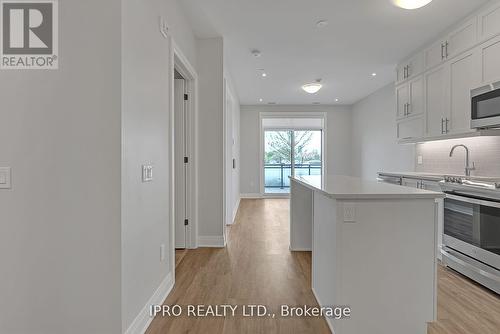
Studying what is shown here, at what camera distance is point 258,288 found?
8.34ft

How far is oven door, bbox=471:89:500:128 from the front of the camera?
2664 millimetres

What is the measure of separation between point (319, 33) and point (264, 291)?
3.19 meters

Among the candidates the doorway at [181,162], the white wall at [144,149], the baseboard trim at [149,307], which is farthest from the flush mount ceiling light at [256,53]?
the baseboard trim at [149,307]

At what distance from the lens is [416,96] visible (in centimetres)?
423

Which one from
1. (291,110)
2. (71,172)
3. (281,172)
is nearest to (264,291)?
(71,172)

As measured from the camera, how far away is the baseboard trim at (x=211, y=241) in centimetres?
378

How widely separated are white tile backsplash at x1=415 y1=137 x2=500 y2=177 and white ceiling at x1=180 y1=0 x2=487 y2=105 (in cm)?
146

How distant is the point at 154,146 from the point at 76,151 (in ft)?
2.07

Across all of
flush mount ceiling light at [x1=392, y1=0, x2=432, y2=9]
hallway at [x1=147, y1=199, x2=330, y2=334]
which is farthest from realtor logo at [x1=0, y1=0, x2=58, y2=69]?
flush mount ceiling light at [x1=392, y1=0, x2=432, y2=9]

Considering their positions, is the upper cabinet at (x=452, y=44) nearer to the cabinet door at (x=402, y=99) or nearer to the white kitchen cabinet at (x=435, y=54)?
the white kitchen cabinet at (x=435, y=54)

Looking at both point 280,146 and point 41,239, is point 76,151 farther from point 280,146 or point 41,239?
point 280,146

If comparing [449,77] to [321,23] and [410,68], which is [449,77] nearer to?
[410,68]

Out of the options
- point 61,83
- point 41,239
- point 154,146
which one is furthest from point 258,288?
point 61,83

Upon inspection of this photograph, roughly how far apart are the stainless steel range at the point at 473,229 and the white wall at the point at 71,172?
117 inches
